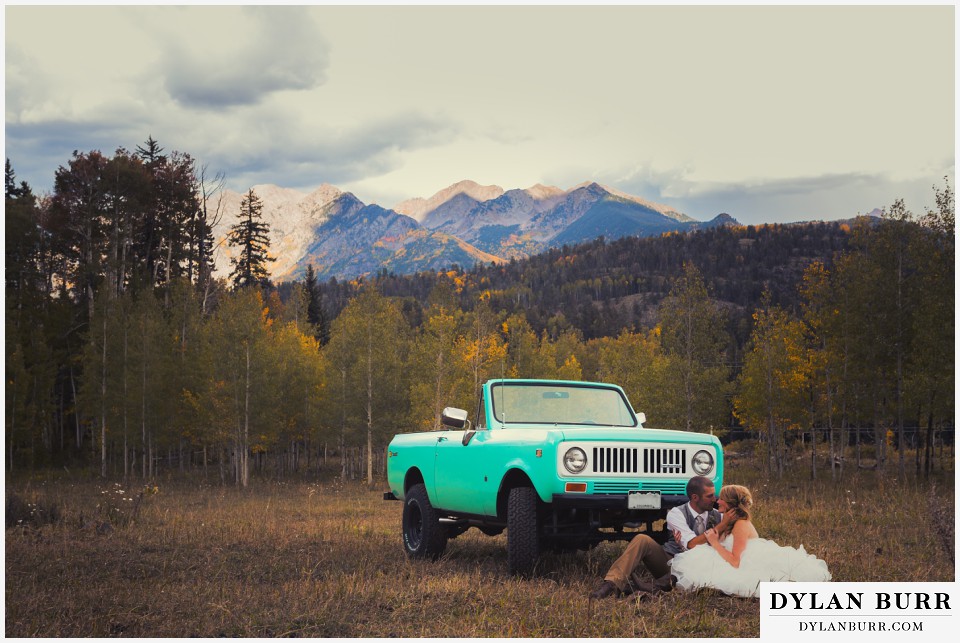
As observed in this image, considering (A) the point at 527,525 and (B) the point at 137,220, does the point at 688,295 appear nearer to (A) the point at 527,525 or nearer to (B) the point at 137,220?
(B) the point at 137,220

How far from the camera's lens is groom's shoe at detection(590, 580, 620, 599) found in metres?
9.04

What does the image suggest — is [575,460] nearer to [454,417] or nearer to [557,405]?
[454,417]

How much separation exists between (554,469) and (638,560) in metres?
1.24

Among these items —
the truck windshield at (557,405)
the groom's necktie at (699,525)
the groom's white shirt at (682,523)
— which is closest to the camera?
the groom's white shirt at (682,523)

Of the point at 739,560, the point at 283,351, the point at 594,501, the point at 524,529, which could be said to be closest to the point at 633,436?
the point at 594,501

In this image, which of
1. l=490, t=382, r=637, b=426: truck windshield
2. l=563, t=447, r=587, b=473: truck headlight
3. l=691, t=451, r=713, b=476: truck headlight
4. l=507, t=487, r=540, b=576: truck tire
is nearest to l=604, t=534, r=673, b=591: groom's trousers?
l=563, t=447, r=587, b=473: truck headlight

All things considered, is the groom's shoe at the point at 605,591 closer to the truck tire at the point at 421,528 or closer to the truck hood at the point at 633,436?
the truck hood at the point at 633,436

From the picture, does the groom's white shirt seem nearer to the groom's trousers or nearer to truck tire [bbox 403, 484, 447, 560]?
the groom's trousers

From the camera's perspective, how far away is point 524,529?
1014 centimetres

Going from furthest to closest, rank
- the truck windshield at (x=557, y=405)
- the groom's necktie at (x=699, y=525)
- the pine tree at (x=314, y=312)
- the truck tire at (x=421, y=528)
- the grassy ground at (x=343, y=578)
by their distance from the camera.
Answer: the pine tree at (x=314, y=312) < the truck tire at (x=421, y=528) < the truck windshield at (x=557, y=405) < the groom's necktie at (x=699, y=525) < the grassy ground at (x=343, y=578)

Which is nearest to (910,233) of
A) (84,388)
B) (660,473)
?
(660,473)

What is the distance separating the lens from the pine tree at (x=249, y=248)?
7031cm

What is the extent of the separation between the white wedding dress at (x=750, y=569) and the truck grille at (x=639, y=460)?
1.27 m

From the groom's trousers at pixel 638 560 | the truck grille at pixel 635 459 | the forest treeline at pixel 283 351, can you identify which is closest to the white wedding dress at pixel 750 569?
the groom's trousers at pixel 638 560
